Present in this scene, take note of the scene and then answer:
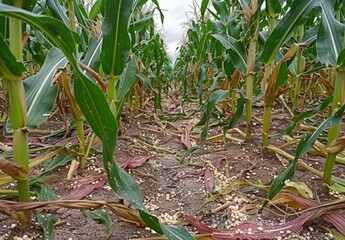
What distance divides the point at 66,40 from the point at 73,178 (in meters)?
0.94

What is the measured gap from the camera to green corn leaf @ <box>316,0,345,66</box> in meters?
1.42

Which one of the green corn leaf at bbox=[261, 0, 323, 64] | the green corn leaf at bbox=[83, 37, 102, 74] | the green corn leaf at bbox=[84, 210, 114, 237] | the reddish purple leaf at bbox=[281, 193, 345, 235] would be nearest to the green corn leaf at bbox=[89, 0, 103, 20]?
the green corn leaf at bbox=[83, 37, 102, 74]

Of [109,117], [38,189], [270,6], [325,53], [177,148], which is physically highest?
[270,6]

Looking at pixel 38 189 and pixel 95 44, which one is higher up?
pixel 95 44

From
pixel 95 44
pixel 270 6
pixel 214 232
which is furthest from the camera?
pixel 270 6

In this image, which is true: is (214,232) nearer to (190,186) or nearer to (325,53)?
(190,186)

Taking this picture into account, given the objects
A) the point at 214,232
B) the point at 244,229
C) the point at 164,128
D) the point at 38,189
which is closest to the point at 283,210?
the point at 244,229

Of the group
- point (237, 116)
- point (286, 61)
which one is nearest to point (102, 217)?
point (237, 116)

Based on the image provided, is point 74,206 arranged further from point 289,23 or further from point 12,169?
point 289,23

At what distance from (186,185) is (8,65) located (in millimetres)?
1117

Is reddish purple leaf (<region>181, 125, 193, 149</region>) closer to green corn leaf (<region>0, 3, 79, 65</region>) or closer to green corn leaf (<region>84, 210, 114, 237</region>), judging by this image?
green corn leaf (<region>84, 210, 114, 237</region>)

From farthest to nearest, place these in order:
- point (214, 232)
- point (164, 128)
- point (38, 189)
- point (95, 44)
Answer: point (164, 128) → point (95, 44) → point (38, 189) → point (214, 232)

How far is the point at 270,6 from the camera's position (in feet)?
6.43

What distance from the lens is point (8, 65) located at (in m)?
0.96
